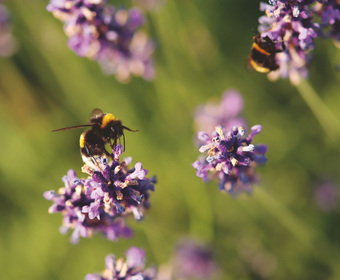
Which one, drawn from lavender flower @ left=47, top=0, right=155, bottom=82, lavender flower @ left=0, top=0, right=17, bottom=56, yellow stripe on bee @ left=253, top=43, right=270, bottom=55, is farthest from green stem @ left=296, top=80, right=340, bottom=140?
lavender flower @ left=0, top=0, right=17, bottom=56

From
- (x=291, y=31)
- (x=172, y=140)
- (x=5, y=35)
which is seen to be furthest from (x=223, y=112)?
(x=5, y=35)

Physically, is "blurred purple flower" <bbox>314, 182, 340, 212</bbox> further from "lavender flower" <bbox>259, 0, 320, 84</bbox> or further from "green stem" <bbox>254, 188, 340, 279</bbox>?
"lavender flower" <bbox>259, 0, 320, 84</bbox>

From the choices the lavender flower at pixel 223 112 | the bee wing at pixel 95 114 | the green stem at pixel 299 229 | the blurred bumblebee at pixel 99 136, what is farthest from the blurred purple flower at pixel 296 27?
the lavender flower at pixel 223 112

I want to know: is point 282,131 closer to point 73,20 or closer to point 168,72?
point 168,72

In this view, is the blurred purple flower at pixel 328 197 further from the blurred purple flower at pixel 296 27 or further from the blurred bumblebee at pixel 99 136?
the blurred bumblebee at pixel 99 136

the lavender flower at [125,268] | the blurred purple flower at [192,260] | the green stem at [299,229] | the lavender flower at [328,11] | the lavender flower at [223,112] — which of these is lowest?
the blurred purple flower at [192,260]
